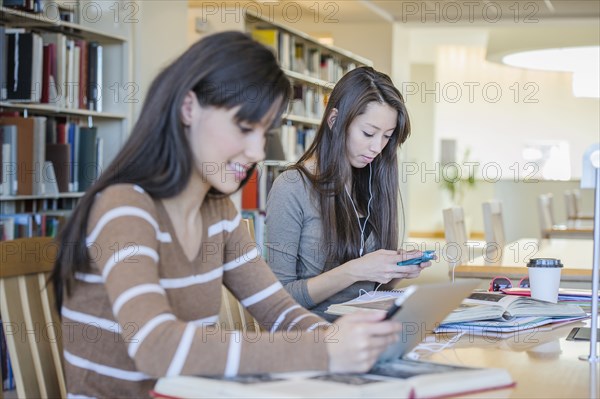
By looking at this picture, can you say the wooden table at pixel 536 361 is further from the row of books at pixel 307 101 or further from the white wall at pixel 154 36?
the row of books at pixel 307 101

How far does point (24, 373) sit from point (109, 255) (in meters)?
0.29

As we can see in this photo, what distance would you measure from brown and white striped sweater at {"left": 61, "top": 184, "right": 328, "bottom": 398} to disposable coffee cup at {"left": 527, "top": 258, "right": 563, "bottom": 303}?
2.55ft

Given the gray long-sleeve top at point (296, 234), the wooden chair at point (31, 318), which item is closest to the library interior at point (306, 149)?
the wooden chair at point (31, 318)

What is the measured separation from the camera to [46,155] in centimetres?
370

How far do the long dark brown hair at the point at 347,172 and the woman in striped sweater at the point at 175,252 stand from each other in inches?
33.6

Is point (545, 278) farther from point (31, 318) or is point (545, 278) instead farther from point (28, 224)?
point (28, 224)

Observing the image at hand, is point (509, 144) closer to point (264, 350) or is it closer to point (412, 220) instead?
point (412, 220)

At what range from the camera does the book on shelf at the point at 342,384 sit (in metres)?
0.98

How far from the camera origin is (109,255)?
1.10m

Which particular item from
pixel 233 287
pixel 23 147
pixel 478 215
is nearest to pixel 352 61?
pixel 23 147

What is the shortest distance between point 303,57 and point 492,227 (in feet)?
8.91

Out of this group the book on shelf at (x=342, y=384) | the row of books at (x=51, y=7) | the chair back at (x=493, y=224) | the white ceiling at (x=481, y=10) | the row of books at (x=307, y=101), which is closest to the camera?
the book on shelf at (x=342, y=384)

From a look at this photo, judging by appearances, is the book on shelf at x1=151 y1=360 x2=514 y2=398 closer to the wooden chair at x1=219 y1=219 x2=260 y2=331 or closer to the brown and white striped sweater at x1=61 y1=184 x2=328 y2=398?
the brown and white striped sweater at x1=61 y1=184 x2=328 y2=398

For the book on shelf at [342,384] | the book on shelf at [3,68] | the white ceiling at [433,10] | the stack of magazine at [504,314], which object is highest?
the white ceiling at [433,10]
